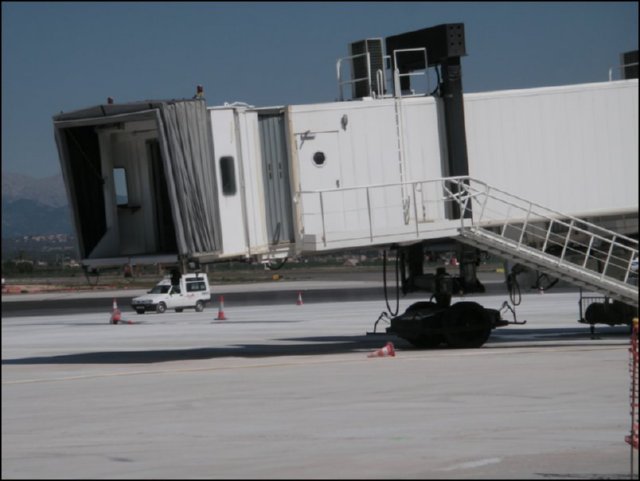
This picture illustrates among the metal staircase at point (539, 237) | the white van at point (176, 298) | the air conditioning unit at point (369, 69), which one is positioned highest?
the air conditioning unit at point (369, 69)

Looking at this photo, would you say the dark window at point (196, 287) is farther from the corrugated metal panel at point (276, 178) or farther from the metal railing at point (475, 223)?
the corrugated metal panel at point (276, 178)

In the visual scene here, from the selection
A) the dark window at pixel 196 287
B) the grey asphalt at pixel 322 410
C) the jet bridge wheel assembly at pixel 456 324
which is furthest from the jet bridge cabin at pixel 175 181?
the dark window at pixel 196 287

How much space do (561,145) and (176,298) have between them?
33400 millimetres

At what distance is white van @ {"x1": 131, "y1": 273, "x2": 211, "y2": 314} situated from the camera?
55.8 meters

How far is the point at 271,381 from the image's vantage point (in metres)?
20.5

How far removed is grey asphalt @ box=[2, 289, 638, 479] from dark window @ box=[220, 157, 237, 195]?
350 centimetres

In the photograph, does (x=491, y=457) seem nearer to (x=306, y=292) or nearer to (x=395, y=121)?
(x=395, y=121)

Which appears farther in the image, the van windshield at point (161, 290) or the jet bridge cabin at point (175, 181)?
the van windshield at point (161, 290)

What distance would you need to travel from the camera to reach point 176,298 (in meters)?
56.6

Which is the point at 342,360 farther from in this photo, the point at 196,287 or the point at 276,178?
the point at 196,287

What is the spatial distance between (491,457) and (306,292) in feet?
218

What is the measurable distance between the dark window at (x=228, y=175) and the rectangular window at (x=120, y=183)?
2.79 metres

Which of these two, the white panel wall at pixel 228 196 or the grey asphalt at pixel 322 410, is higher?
→ the white panel wall at pixel 228 196

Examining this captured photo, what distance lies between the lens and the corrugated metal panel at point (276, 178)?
2383 cm
